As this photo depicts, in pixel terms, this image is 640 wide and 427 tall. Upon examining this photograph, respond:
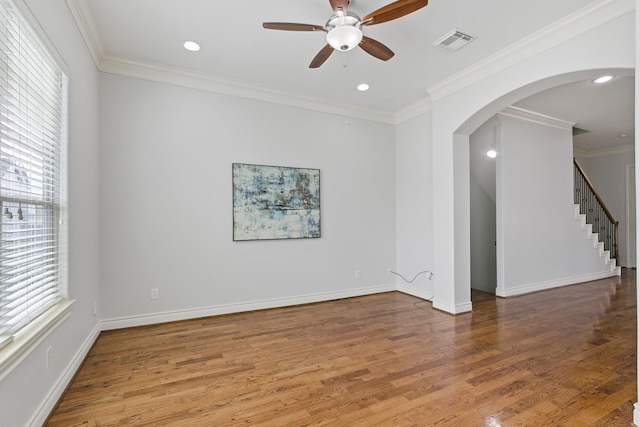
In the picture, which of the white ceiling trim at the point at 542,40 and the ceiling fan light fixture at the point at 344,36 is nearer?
the ceiling fan light fixture at the point at 344,36

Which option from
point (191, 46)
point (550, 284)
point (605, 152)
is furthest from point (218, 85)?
point (605, 152)

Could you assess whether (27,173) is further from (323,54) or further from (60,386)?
(323,54)

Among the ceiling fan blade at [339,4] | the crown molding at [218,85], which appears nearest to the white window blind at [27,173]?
the crown molding at [218,85]

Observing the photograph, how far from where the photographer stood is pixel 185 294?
3779 millimetres

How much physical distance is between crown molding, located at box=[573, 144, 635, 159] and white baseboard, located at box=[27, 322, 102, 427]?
10399 millimetres

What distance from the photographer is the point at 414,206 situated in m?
4.91

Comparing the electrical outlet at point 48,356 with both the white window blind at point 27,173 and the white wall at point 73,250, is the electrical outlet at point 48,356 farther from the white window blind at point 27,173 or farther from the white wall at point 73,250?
the white window blind at point 27,173

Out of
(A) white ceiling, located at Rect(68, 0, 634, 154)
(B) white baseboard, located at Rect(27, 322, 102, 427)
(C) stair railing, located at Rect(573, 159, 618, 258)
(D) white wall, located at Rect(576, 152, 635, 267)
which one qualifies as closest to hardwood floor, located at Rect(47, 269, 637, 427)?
(B) white baseboard, located at Rect(27, 322, 102, 427)

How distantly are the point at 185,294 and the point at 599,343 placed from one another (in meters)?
4.46

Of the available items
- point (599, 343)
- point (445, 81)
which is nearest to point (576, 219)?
point (599, 343)

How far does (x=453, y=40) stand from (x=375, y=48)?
982mm

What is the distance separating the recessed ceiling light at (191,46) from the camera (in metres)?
3.14

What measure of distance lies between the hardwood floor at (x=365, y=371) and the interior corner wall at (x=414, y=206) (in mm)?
902

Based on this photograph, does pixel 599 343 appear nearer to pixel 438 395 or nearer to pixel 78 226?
pixel 438 395
